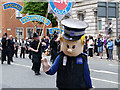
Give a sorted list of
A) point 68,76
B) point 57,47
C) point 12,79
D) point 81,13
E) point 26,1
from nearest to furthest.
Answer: point 68,76, point 12,79, point 57,47, point 81,13, point 26,1

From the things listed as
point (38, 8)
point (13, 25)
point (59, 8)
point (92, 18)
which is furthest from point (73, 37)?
point (13, 25)

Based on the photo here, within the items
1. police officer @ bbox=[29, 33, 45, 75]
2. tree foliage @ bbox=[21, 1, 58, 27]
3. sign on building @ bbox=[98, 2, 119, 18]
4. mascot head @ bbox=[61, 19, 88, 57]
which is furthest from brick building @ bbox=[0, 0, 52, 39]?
mascot head @ bbox=[61, 19, 88, 57]

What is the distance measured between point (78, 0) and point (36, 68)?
759 inches

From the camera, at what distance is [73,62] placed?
14.8ft

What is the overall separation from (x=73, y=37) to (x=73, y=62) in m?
0.41

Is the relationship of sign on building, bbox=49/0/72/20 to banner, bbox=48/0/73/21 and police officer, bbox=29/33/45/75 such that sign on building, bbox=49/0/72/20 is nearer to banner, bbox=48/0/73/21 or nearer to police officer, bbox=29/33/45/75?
banner, bbox=48/0/73/21

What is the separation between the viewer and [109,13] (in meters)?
18.5

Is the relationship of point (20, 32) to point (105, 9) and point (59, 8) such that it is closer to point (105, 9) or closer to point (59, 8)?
point (105, 9)

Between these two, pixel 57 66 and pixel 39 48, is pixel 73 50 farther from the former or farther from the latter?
pixel 39 48

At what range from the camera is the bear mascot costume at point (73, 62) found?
446cm

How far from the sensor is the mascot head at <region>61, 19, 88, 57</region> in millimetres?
4414

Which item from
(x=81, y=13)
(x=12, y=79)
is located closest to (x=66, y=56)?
(x=12, y=79)

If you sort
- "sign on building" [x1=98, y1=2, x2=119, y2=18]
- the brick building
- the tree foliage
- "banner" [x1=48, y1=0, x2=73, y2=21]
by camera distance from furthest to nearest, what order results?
the brick building
the tree foliage
"sign on building" [x1=98, y1=2, x2=119, y2=18]
"banner" [x1=48, y1=0, x2=73, y2=21]

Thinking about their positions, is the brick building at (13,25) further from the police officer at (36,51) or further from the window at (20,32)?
the police officer at (36,51)
